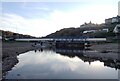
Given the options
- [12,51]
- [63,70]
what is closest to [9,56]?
[12,51]

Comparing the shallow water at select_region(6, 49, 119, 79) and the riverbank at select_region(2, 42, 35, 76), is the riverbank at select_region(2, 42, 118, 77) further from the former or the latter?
the shallow water at select_region(6, 49, 119, 79)

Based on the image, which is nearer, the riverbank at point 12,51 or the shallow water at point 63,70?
the shallow water at point 63,70

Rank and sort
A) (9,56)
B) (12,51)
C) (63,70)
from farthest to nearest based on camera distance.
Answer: (12,51) < (9,56) < (63,70)

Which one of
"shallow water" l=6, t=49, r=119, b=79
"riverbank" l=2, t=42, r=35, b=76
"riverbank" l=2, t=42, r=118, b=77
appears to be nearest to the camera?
"shallow water" l=6, t=49, r=119, b=79

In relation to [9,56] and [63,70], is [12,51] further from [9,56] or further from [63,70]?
[63,70]

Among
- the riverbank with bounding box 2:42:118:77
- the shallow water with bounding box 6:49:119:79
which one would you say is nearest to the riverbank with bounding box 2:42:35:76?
the riverbank with bounding box 2:42:118:77

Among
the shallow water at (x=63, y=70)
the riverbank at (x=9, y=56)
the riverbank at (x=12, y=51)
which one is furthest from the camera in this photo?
the riverbank at (x=12, y=51)

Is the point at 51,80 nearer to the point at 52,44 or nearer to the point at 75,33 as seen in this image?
the point at 52,44

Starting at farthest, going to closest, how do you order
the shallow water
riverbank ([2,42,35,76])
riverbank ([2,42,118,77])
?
riverbank ([2,42,118,77]) < riverbank ([2,42,35,76]) < the shallow water

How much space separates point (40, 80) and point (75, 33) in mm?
131409

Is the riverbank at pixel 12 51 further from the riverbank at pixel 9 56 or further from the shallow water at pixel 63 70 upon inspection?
the shallow water at pixel 63 70

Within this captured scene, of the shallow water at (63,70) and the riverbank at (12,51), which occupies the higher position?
the riverbank at (12,51)

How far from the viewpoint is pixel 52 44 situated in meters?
95.8

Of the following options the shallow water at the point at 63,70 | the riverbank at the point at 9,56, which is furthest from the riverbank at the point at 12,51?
the shallow water at the point at 63,70
